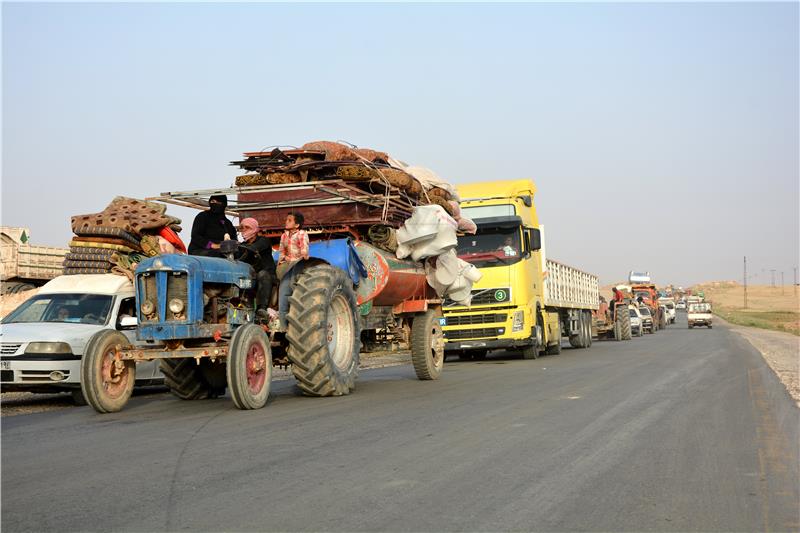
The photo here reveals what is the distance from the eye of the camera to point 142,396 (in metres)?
13.5

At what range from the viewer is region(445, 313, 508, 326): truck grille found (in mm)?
22422

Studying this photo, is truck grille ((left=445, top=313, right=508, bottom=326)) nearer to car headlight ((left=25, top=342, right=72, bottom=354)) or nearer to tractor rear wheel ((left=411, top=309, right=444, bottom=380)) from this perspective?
tractor rear wheel ((left=411, top=309, right=444, bottom=380))

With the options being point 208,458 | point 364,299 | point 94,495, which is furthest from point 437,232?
point 94,495

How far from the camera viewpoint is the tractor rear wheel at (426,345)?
49.4 feet

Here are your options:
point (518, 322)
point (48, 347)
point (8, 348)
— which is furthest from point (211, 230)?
point (518, 322)

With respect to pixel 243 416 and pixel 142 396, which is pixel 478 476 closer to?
pixel 243 416

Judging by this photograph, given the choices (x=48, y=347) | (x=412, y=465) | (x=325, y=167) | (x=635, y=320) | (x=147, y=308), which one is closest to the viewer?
(x=412, y=465)

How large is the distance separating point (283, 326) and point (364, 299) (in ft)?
6.09

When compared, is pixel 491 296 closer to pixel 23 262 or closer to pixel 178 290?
pixel 178 290

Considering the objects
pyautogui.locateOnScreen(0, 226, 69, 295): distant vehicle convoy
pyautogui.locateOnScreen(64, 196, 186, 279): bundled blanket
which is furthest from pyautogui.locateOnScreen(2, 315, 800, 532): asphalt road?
pyautogui.locateOnScreen(0, 226, 69, 295): distant vehicle convoy

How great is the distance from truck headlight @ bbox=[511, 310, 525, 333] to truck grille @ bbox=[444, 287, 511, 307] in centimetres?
46

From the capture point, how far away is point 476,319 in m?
22.7

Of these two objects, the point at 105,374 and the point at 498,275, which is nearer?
the point at 105,374

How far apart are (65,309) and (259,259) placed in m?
3.70
